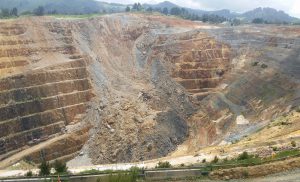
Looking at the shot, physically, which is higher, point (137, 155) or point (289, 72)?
point (289, 72)

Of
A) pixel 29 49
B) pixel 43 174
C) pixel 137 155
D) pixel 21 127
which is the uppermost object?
pixel 29 49

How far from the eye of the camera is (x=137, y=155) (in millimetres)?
44969

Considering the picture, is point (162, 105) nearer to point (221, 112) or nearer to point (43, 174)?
point (221, 112)

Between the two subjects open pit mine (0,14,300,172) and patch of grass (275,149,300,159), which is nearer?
patch of grass (275,149,300,159)

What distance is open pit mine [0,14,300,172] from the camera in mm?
44281

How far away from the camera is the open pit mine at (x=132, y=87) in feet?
145

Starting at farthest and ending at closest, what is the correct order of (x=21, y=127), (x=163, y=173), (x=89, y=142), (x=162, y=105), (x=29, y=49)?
(x=162, y=105)
(x=29, y=49)
(x=89, y=142)
(x=21, y=127)
(x=163, y=173)

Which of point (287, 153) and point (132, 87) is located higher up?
point (287, 153)

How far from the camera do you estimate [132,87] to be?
180ft

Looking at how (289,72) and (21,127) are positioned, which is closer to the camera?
(21,127)

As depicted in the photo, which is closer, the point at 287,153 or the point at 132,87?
the point at 287,153

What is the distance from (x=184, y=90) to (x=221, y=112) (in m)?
7.52

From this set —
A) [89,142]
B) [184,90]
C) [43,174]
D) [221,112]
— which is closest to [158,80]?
[184,90]

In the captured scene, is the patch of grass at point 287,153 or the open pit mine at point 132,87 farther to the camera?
the open pit mine at point 132,87
